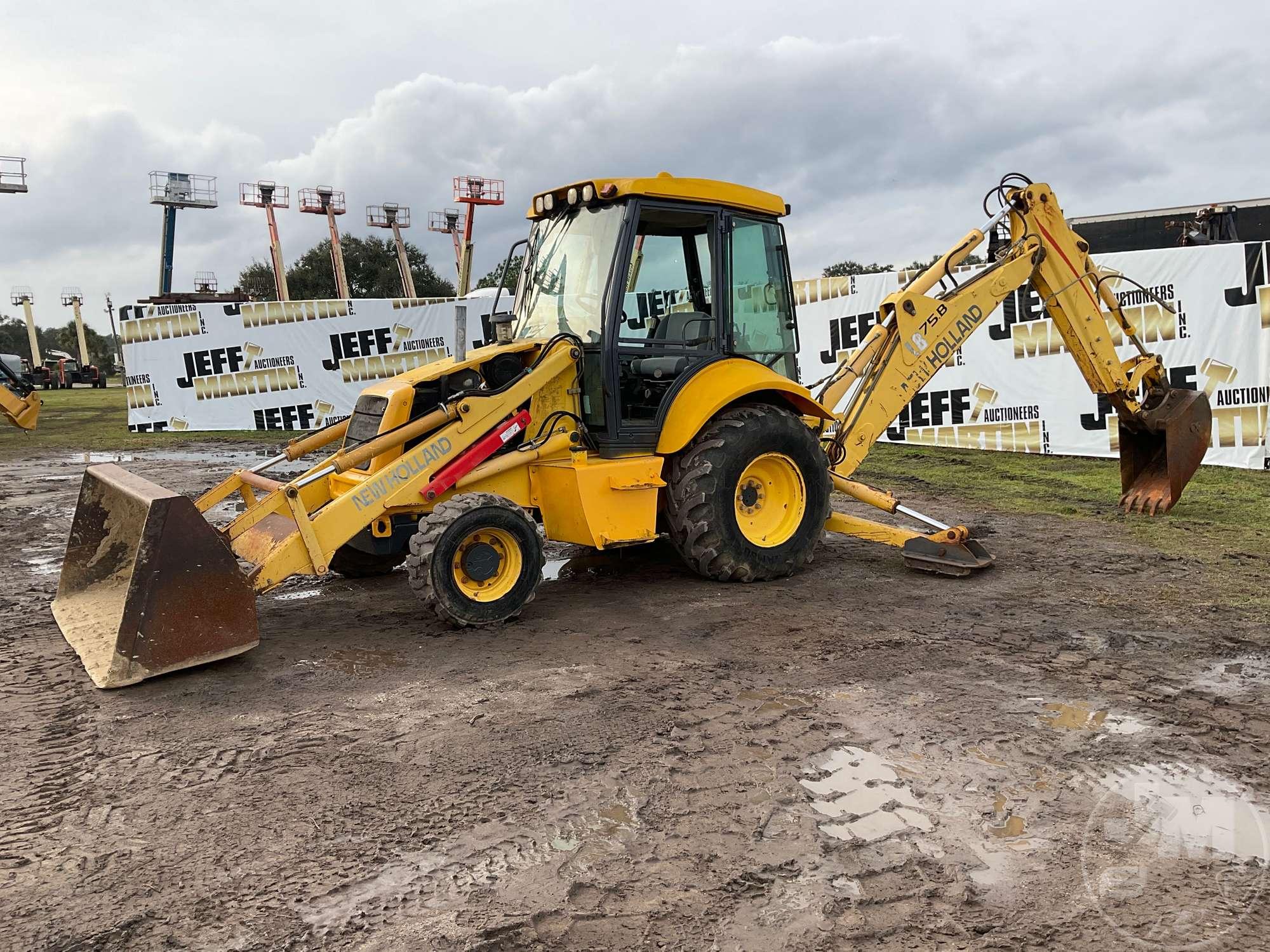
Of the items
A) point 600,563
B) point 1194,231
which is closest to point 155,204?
point 1194,231

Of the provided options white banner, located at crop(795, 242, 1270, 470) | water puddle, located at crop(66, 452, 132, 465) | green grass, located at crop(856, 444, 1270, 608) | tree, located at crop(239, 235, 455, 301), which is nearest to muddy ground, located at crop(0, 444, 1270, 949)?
green grass, located at crop(856, 444, 1270, 608)

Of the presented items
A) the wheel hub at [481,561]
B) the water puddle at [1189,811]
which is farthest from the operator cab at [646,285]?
the water puddle at [1189,811]

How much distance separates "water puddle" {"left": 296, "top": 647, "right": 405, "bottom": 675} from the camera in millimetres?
4852

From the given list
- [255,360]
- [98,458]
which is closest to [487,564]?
[98,458]

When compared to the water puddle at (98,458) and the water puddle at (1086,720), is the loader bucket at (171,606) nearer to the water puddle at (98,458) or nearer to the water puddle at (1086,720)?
the water puddle at (1086,720)

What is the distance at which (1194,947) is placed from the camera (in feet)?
8.38

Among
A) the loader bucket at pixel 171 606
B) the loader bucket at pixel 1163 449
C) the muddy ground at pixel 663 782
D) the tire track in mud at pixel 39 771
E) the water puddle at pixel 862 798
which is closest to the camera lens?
the muddy ground at pixel 663 782

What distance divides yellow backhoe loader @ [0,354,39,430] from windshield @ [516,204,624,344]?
16386 millimetres

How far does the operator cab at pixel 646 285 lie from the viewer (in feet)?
19.5

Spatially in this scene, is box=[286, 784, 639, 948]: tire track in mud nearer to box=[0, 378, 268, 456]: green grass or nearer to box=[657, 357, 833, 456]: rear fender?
box=[657, 357, 833, 456]: rear fender

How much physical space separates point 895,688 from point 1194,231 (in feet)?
57.9

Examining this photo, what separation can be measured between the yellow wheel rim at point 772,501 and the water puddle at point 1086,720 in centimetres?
245

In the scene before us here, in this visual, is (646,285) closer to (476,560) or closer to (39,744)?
(476,560)

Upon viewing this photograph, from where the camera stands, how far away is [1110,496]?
376 inches
